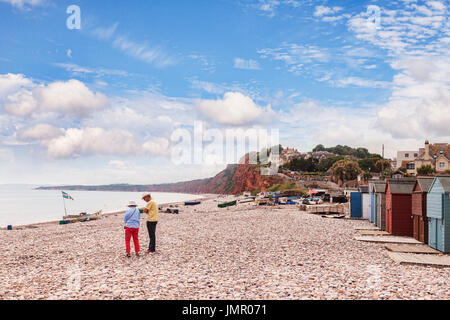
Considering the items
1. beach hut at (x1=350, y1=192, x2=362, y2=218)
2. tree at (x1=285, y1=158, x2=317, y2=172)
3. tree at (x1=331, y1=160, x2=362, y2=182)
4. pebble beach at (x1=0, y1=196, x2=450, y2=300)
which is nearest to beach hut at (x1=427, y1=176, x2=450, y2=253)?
pebble beach at (x1=0, y1=196, x2=450, y2=300)

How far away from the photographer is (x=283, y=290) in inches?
468

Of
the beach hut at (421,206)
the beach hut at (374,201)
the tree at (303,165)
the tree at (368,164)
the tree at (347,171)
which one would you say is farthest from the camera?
the tree at (303,165)

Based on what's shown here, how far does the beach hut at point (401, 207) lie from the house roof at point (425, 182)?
331 centimetres

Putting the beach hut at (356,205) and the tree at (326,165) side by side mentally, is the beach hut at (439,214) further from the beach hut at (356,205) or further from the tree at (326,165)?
the tree at (326,165)

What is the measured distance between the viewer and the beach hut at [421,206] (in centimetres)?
2180

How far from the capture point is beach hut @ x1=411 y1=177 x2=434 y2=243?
21797 mm

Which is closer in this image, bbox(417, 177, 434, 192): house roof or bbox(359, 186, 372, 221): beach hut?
bbox(417, 177, 434, 192): house roof

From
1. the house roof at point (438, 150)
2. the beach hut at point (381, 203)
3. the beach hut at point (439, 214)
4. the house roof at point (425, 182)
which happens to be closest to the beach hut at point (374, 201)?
the beach hut at point (381, 203)

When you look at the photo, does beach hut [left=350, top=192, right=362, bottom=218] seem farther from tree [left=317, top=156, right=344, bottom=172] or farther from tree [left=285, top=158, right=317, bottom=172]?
tree [left=317, top=156, right=344, bottom=172]

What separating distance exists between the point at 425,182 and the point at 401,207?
14.7 ft

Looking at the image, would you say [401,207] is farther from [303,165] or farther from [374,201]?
[303,165]

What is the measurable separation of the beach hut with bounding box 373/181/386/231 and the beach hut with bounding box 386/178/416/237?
2942 millimetres
